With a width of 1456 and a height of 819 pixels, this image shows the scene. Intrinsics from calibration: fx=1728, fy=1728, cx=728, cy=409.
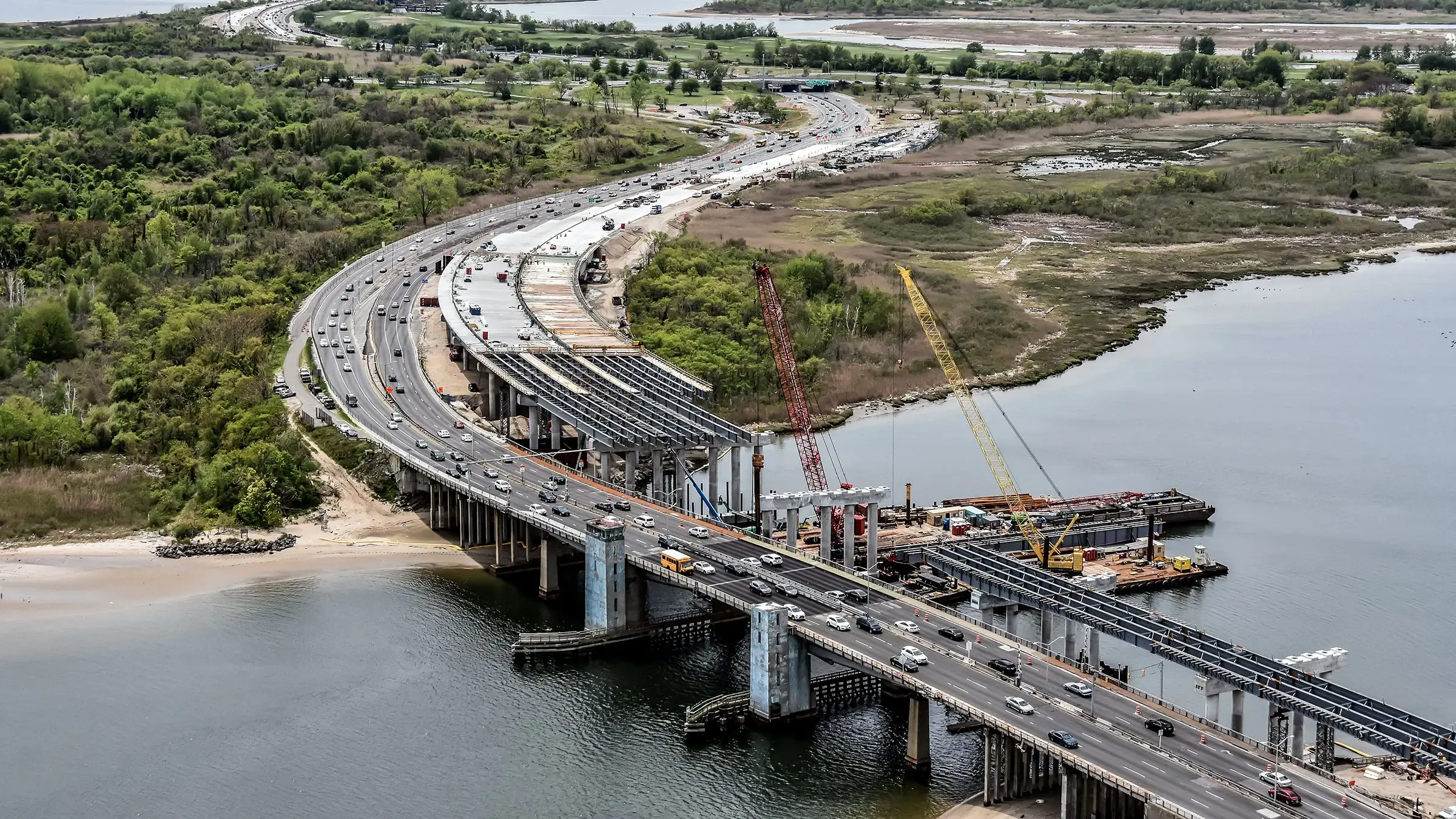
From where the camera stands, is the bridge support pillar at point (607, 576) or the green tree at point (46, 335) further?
the green tree at point (46, 335)

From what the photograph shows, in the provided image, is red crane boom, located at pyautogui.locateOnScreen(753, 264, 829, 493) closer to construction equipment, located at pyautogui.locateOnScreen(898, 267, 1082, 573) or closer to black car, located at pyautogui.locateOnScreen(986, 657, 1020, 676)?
construction equipment, located at pyautogui.locateOnScreen(898, 267, 1082, 573)

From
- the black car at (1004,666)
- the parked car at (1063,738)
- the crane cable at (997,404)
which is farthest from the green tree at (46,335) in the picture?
the parked car at (1063,738)

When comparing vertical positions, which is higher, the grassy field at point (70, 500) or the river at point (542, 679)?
the grassy field at point (70, 500)

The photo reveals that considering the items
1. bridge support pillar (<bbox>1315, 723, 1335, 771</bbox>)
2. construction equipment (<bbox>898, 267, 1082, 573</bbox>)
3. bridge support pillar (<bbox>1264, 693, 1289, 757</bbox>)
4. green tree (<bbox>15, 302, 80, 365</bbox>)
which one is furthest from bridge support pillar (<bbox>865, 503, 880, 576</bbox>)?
green tree (<bbox>15, 302, 80, 365</bbox>)

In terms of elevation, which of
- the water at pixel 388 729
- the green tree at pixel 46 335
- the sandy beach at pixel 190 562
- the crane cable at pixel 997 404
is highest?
the green tree at pixel 46 335

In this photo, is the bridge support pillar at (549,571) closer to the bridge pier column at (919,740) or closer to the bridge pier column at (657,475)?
the bridge pier column at (657,475)

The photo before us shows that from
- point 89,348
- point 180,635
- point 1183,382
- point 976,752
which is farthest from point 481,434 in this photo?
point 1183,382
